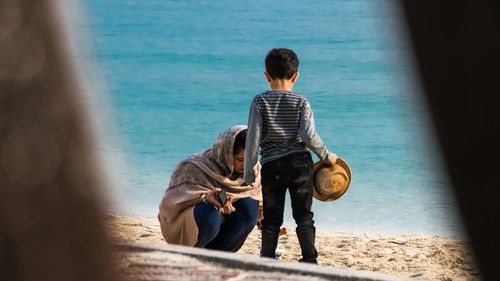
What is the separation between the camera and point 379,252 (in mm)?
9297

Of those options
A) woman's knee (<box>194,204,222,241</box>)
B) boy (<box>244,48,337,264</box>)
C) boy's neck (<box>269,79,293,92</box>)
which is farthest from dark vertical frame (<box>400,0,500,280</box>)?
boy's neck (<box>269,79,293,92</box>)

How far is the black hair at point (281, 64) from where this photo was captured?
19.6 ft

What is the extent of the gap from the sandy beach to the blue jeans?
190 centimetres

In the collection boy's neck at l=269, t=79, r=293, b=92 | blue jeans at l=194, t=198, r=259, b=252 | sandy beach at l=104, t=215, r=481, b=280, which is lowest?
sandy beach at l=104, t=215, r=481, b=280

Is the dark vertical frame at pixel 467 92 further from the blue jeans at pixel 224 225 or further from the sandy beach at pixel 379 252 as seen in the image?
the sandy beach at pixel 379 252

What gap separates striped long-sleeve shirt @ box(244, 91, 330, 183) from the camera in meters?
5.82

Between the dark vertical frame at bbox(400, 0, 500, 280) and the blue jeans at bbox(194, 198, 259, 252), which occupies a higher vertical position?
the dark vertical frame at bbox(400, 0, 500, 280)

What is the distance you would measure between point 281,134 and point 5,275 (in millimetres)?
4740

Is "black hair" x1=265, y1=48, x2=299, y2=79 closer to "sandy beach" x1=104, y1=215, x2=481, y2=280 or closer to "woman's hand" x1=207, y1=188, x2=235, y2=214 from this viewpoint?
"woman's hand" x1=207, y1=188, x2=235, y2=214

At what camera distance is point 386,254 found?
923 centimetres

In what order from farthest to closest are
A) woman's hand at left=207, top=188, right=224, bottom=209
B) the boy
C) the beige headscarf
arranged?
the beige headscarf, woman's hand at left=207, top=188, right=224, bottom=209, the boy

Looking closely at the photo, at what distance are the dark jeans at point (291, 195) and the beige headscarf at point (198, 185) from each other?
0.61ft

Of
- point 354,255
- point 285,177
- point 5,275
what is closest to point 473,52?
point 5,275

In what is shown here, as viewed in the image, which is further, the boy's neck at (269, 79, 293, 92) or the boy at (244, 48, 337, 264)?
the boy's neck at (269, 79, 293, 92)
